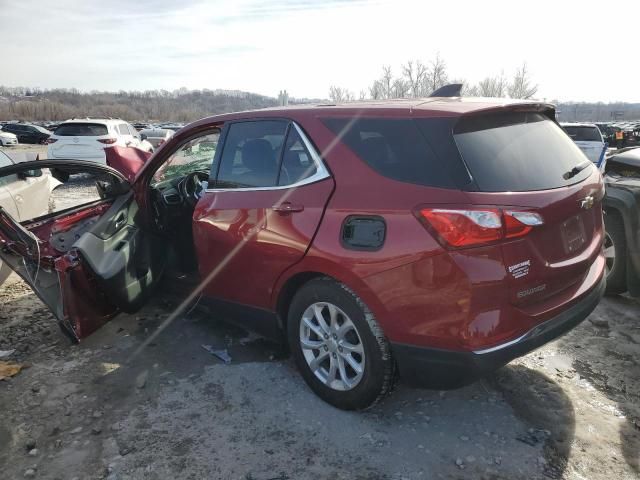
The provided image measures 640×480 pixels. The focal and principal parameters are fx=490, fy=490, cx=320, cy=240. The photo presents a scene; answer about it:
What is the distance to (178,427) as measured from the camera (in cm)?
287

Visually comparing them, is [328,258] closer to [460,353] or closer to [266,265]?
[266,265]

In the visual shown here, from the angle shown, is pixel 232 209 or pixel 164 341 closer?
pixel 232 209

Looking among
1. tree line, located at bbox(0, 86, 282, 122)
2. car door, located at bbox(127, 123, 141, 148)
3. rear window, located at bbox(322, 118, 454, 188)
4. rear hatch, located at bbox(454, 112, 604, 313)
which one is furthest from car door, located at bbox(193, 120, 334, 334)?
tree line, located at bbox(0, 86, 282, 122)

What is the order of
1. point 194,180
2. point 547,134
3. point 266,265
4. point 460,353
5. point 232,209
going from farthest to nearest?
point 194,180 < point 232,209 < point 266,265 < point 547,134 < point 460,353

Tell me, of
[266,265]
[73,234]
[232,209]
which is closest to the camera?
[266,265]

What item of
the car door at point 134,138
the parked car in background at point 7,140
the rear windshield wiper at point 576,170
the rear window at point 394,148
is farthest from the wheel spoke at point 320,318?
the parked car in background at point 7,140

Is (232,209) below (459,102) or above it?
below

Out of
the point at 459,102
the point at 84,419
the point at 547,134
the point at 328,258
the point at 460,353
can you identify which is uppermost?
the point at 459,102

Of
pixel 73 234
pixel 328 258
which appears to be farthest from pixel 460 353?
pixel 73 234

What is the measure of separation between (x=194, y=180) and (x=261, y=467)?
10.2 feet

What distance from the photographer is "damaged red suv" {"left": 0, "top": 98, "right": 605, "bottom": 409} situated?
92.4 inches

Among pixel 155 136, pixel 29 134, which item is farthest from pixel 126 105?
pixel 155 136

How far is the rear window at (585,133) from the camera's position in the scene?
14289 mm

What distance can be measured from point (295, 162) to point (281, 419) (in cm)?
155
